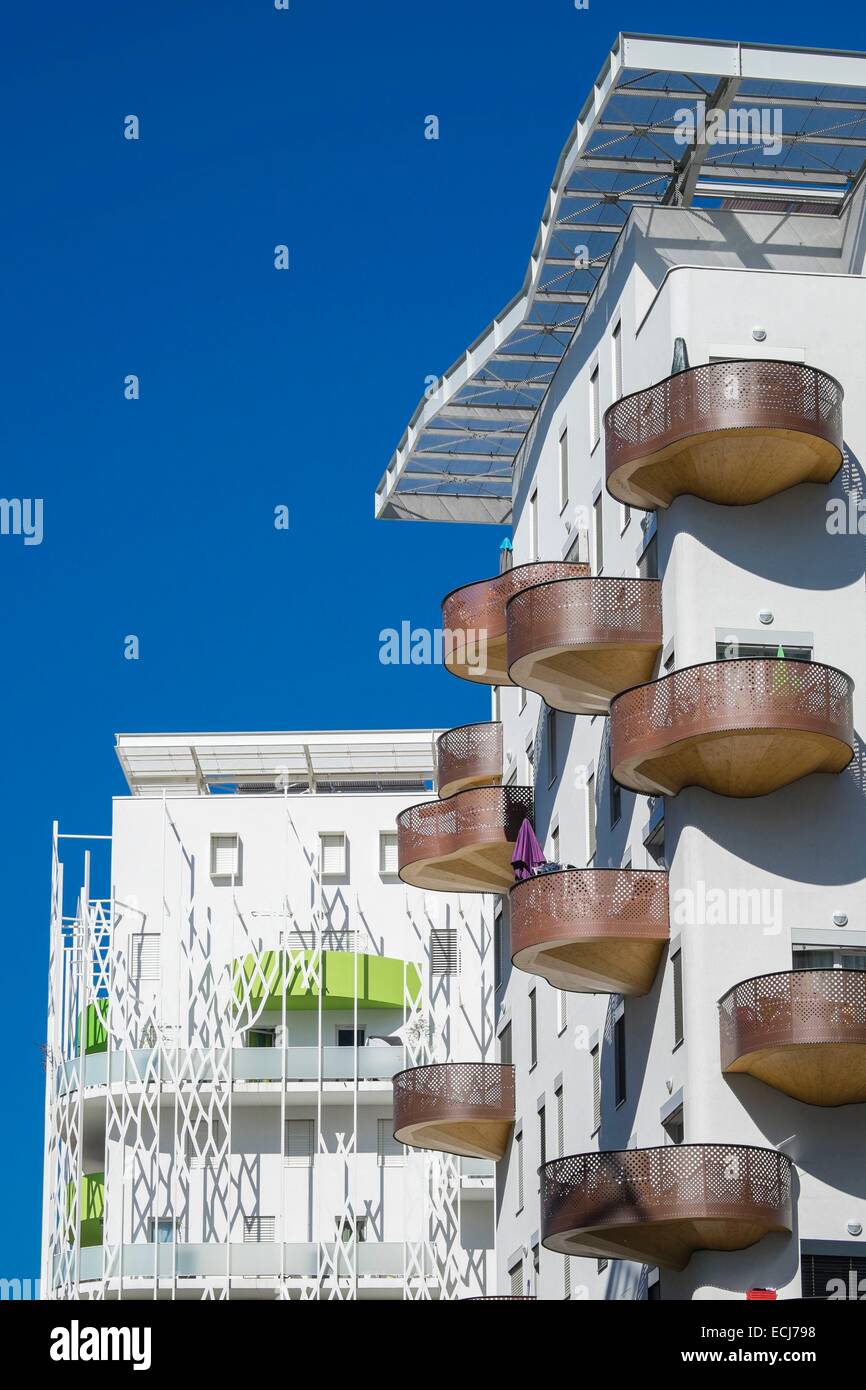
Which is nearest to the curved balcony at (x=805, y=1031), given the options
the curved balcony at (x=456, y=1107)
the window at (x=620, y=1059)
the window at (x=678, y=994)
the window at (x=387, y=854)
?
the window at (x=678, y=994)

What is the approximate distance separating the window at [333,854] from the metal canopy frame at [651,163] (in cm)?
2253

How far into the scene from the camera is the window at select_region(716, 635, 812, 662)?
44406mm

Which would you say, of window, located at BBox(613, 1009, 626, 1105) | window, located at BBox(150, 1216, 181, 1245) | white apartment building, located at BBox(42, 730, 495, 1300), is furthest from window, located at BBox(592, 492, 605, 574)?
window, located at BBox(150, 1216, 181, 1245)

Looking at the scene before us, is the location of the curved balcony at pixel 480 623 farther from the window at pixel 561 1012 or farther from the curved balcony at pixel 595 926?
the curved balcony at pixel 595 926

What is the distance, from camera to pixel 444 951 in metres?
78.6

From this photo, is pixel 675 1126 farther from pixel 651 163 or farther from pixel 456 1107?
pixel 651 163

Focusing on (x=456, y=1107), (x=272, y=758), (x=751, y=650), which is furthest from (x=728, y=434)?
(x=272, y=758)

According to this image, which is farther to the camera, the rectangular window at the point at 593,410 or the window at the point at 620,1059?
the rectangular window at the point at 593,410

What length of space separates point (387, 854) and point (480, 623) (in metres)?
27.0

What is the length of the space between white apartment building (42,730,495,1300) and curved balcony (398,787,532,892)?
55.5ft

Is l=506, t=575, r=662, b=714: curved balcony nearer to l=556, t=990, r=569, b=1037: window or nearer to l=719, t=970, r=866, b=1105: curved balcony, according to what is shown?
l=719, t=970, r=866, b=1105: curved balcony

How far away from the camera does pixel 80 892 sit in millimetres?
76312

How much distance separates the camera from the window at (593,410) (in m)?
52.4

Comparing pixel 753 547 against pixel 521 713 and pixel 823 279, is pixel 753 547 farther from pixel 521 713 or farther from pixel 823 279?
pixel 521 713
